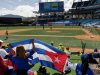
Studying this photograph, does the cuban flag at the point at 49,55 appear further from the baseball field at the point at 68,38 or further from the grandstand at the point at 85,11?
the grandstand at the point at 85,11

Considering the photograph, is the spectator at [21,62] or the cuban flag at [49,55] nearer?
the spectator at [21,62]


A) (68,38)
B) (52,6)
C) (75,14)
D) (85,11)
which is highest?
(52,6)

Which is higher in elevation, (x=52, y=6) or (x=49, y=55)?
(x=49, y=55)

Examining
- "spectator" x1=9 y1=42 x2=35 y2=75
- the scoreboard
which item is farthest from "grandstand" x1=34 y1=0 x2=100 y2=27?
"spectator" x1=9 y1=42 x2=35 y2=75

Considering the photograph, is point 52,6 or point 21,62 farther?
point 52,6

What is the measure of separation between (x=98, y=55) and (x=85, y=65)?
2272 millimetres

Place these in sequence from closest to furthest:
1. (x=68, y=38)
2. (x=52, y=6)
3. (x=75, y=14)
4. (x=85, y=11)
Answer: (x=68, y=38) → (x=85, y=11) → (x=52, y=6) → (x=75, y=14)

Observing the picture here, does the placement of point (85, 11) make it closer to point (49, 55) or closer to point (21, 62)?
point (49, 55)

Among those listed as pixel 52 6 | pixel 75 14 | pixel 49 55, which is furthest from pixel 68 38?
pixel 75 14

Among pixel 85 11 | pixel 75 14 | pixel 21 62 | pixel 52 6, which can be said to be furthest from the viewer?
pixel 75 14

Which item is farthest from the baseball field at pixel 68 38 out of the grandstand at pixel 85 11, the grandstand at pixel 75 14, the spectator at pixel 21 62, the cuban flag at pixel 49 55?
the grandstand at pixel 75 14

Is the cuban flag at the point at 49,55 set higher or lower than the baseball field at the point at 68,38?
higher

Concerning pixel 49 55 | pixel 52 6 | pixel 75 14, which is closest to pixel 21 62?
pixel 49 55

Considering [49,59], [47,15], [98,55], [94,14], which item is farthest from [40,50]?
[47,15]
